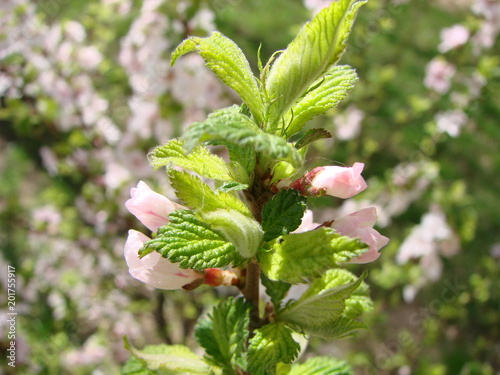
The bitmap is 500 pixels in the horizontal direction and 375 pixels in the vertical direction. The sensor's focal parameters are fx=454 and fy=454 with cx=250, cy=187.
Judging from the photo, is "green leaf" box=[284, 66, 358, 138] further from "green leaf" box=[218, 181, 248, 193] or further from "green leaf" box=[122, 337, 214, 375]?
"green leaf" box=[122, 337, 214, 375]

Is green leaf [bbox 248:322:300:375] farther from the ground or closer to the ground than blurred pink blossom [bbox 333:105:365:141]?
farther from the ground

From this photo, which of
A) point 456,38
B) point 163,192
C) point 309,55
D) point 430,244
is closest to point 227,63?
point 309,55

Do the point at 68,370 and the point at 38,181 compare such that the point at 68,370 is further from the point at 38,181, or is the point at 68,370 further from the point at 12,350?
the point at 38,181

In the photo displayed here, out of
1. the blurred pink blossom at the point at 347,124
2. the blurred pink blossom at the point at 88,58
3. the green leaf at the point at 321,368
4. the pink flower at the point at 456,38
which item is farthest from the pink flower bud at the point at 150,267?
the pink flower at the point at 456,38

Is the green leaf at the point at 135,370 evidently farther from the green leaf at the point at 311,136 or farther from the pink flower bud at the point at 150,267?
the green leaf at the point at 311,136

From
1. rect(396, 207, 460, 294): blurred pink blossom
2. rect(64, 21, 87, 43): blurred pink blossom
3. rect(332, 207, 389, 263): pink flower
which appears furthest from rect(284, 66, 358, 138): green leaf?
rect(64, 21, 87, 43): blurred pink blossom

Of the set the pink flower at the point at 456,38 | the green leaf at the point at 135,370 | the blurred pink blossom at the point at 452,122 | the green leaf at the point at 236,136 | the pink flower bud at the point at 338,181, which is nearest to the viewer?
the green leaf at the point at 236,136

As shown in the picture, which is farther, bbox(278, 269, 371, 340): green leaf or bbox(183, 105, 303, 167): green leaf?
bbox(278, 269, 371, 340): green leaf
